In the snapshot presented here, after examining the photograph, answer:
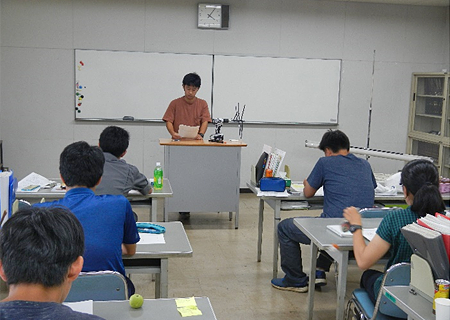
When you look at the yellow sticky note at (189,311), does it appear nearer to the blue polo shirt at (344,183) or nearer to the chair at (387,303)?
the chair at (387,303)

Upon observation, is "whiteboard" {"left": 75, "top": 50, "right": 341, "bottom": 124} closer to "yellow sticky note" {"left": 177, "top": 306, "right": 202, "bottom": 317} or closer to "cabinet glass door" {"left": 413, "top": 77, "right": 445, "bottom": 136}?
"cabinet glass door" {"left": 413, "top": 77, "right": 445, "bottom": 136}

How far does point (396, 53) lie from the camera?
26.2ft

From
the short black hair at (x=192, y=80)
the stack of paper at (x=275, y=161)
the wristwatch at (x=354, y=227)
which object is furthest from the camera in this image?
the short black hair at (x=192, y=80)

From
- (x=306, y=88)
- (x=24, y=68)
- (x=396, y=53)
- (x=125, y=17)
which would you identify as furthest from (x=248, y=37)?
(x=24, y=68)

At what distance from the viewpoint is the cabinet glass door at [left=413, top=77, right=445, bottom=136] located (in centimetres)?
758

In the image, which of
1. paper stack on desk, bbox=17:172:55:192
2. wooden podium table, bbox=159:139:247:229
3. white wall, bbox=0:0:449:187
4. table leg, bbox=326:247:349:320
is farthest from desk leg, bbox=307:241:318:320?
white wall, bbox=0:0:449:187

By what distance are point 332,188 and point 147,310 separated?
232cm

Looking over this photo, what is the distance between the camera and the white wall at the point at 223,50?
23.3ft

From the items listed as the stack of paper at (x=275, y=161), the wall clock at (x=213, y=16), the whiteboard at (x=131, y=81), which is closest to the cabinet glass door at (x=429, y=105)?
the wall clock at (x=213, y=16)

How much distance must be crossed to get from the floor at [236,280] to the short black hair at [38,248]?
198cm

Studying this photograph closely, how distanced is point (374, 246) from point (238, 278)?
2020mm

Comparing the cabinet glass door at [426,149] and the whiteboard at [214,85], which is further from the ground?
the whiteboard at [214,85]

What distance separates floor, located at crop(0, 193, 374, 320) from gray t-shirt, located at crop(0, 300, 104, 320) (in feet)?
6.68

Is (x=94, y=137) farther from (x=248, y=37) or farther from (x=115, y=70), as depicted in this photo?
(x=248, y=37)
